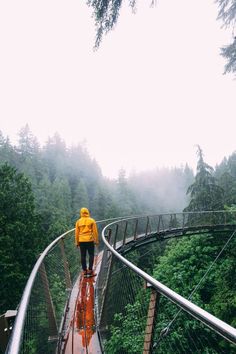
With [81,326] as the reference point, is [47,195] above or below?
above

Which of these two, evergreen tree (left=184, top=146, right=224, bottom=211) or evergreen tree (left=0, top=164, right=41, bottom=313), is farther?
evergreen tree (left=184, top=146, right=224, bottom=211)

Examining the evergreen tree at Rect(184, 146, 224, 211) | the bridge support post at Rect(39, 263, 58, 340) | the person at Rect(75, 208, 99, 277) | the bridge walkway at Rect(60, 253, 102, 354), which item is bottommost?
the bridge walkway at Rect(60, 253, 102, 354)

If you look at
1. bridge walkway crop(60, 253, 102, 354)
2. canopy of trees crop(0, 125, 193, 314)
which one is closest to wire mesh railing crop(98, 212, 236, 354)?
bridge walkway crop(60, 253, 102, 354)

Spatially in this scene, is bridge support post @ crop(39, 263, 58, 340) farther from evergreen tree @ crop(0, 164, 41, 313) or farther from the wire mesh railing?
evergreen tree @ crop(0, 164, 41, 313)

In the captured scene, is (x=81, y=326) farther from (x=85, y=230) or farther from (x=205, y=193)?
(x=205, y=193)

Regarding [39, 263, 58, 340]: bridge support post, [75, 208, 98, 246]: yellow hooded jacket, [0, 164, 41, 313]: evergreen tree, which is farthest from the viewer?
[0, 164, 41, 313]: evergreen tree

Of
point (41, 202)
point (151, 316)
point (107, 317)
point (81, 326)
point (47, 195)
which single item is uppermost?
point (47, 195)

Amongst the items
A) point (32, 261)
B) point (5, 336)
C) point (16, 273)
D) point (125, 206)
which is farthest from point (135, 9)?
point (125, 206)

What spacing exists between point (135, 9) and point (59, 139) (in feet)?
389

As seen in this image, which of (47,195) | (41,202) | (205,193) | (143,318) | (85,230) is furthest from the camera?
(47,195)

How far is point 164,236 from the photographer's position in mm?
15102

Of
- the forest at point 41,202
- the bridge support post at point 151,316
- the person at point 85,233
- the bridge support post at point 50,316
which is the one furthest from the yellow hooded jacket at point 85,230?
the forest at point 41,202

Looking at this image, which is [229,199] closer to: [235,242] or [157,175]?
[235,242]

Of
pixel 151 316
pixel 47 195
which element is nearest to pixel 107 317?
pixel 151 316
